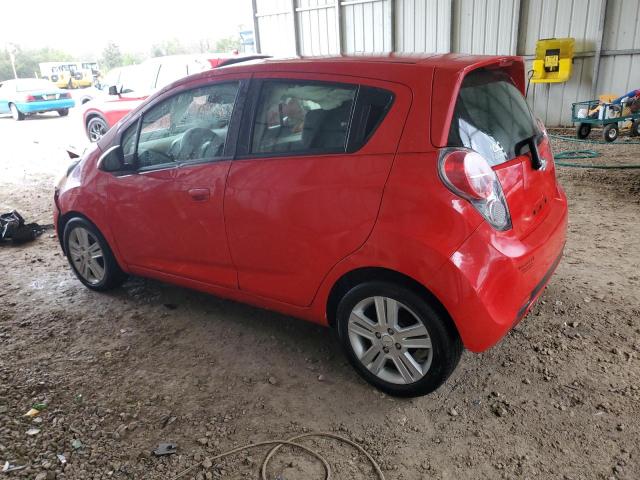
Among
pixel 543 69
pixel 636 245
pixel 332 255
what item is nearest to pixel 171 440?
pixel 332 255

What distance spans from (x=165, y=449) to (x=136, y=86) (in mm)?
9288

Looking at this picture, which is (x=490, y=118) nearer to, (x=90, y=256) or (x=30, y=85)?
(x=90, y=256)

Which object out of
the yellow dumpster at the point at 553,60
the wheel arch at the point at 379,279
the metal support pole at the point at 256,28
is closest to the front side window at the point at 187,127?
the wheel arch at the point at 379,279

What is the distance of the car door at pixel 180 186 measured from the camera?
2.90 m

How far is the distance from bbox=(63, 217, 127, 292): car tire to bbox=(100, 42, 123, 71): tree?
3776 centimetres

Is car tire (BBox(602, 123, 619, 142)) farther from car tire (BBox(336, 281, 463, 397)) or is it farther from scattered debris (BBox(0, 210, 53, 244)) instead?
scattered debris (BBox(0, 210, 53, 244))

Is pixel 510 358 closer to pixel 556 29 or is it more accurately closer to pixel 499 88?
pixel 499 88

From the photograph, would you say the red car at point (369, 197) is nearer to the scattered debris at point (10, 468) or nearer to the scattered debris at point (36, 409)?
the scattered debris at point (36, 409)

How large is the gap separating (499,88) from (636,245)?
254 centimetres

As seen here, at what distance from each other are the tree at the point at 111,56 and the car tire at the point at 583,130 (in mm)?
35708

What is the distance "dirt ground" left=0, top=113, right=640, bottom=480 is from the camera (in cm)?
222

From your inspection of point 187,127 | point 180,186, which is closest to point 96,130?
point 187,127

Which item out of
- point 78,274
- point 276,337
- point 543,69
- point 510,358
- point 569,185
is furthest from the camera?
point 543,69

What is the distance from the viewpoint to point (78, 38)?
45000 mm
